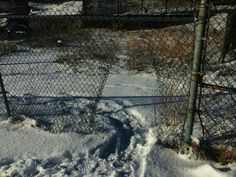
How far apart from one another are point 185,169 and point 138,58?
4.27 meters

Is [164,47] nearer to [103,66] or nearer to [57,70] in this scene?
[103,66]

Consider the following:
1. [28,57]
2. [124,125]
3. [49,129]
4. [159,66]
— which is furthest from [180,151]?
[28,57]

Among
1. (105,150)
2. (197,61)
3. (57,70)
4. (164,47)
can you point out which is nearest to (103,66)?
(57,70)

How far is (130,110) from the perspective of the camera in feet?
15.0

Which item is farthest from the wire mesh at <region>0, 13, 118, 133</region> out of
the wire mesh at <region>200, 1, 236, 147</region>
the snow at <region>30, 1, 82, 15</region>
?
the snow at <region>30, 1, 82, 15</region>

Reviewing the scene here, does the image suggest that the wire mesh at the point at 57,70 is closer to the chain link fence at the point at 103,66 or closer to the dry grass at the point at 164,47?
the chain link fence at the point at 103,66

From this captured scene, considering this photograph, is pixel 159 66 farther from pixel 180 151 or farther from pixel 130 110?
pixel 180 151

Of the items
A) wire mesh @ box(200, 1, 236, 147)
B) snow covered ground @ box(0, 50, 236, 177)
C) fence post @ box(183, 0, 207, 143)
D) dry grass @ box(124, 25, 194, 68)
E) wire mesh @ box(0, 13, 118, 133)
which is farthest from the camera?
dry grass @ box(124, 25, 194, 68)

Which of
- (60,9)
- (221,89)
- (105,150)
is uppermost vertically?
(221,89)

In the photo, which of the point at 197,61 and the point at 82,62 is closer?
the point at 197,61

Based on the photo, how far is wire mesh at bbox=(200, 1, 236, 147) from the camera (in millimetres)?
3412

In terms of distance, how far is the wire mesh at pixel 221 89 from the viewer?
3.41 metres

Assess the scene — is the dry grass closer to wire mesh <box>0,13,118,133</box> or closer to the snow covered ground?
wire mesh <box>0,13,118,133</box>

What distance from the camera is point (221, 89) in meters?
3.07
